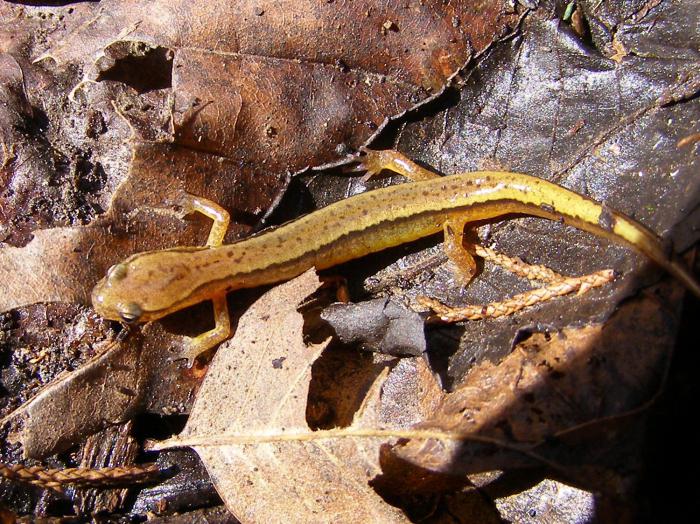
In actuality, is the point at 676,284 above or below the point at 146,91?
below

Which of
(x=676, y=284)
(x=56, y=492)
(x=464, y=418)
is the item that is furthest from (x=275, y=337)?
(x=676, y=284)

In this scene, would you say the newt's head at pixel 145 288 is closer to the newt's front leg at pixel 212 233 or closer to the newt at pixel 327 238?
the newt at pixel 327 238

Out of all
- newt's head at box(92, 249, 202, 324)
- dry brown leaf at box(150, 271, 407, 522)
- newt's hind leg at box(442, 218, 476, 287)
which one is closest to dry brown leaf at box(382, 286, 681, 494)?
dry brown leaf at box(150, 271, 407, 522)

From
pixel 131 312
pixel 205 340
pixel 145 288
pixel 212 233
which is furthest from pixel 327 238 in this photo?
pixel 131 312

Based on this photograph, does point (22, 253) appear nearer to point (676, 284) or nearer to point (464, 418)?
point (464, 418)

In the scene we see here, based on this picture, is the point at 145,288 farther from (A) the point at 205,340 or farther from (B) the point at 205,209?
(B) the point at 205,209

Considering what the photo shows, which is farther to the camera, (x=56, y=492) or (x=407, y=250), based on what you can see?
(x=407, y=250)

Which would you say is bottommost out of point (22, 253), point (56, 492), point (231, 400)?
point (56, 492)
